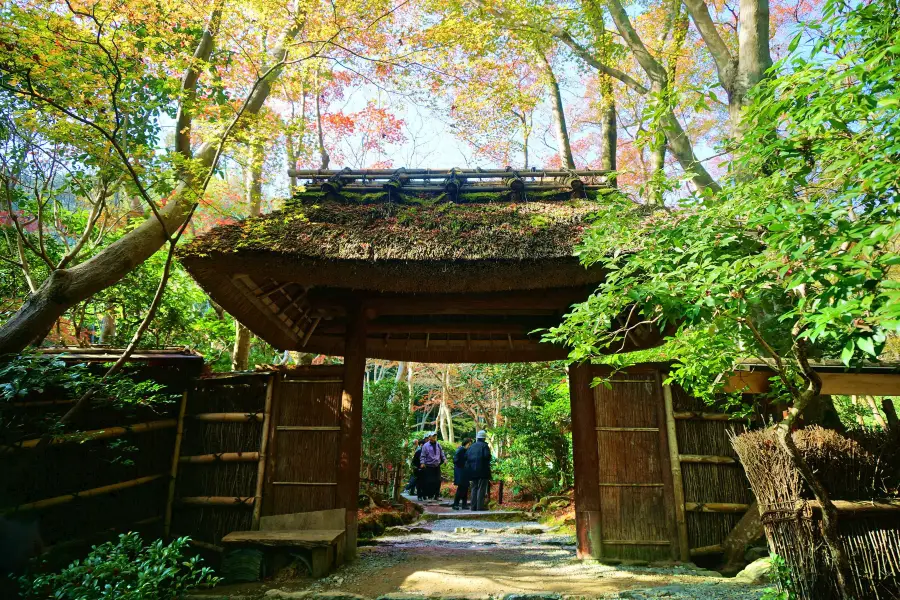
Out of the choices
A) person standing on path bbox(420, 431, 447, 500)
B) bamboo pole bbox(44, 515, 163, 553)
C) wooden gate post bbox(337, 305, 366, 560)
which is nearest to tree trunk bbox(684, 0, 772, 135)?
wooden gate post bbox(337, 305, 366, 560)

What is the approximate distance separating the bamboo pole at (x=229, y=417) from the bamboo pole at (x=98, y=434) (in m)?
0.29

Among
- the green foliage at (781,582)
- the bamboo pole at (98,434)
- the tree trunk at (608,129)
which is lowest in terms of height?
the green foliage at (781,582)

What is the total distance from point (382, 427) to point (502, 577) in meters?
6.05

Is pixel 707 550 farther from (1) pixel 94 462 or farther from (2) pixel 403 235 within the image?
(1) pixel 94 462

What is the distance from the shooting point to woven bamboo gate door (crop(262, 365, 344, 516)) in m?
5.27

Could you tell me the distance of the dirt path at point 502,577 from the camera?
3.95m

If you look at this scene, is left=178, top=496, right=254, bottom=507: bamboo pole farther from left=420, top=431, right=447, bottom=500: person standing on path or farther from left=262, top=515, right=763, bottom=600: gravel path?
left=420, top=431, right=447, bottom=500: person standing on path

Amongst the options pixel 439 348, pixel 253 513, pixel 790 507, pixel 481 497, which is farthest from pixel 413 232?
pixel 481 497

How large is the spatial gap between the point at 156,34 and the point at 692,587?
23.3 ft

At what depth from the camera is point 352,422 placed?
211 inches

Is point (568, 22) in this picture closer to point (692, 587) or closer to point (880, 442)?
point (880, 442)

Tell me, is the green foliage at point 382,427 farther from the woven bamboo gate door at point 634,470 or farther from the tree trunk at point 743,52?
the tree trunk at point 743,52

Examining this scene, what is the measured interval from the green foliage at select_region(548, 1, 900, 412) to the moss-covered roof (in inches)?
53.9

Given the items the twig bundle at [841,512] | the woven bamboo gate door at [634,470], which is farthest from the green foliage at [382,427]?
the twig bundle at [841,512]
